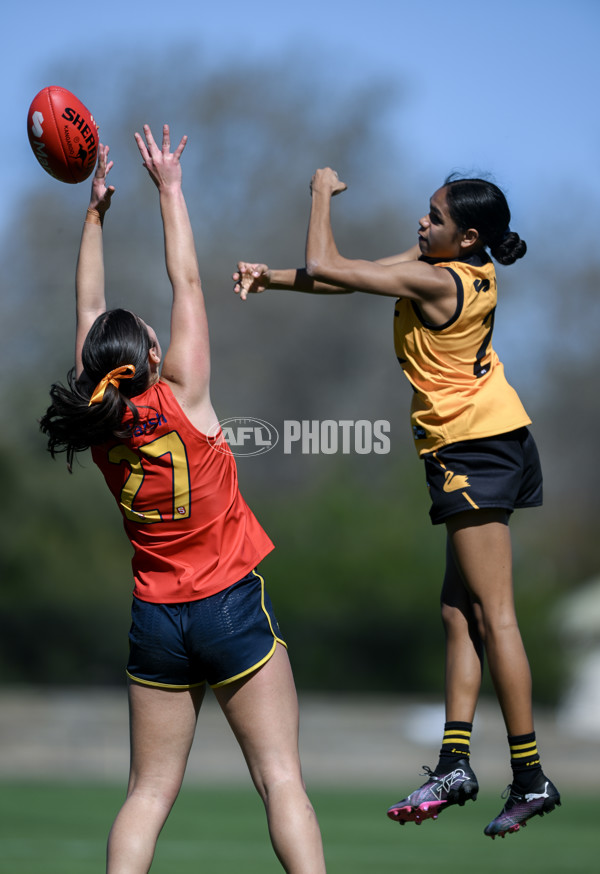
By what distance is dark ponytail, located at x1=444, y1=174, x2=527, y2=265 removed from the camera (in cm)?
414

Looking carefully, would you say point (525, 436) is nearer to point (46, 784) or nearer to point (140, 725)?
point (140, 725)

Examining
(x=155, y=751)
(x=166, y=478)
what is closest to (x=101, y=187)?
(x=166, y=478)

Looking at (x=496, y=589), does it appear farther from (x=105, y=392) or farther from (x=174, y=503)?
(x=105, y=392)

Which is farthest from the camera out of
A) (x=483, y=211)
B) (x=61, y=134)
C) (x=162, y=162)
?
(x=61, y=134)

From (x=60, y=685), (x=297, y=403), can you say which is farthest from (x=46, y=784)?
(x=297, y=403)

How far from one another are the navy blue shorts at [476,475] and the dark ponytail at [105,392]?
1116 mm

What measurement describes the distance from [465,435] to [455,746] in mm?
1136

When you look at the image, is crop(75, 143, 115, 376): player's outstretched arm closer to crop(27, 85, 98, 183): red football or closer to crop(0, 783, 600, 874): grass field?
crop(27, 85, 98, 183): red football

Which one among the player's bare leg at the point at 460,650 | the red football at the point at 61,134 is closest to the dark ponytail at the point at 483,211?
the player's bare leg at the point at 460,650

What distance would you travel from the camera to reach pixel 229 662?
377 centimetres

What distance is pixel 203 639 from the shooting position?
3771 mm

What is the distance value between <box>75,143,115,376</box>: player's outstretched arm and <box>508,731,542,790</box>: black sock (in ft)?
7.02

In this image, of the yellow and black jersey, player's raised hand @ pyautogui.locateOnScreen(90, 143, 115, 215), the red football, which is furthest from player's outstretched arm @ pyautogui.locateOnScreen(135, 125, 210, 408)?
the yellow and black jersey

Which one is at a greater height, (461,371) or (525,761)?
(461,371)
